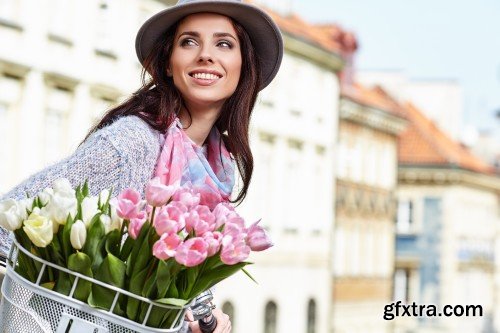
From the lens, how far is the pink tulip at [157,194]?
2.29 meters

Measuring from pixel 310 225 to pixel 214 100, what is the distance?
124ft

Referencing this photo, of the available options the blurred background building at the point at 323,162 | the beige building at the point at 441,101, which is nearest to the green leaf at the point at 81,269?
the blurred background building at the point at 323,162

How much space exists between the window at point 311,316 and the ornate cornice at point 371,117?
232 inches

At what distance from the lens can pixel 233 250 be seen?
2.29 m

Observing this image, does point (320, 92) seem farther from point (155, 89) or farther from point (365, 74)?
point (155, 89)

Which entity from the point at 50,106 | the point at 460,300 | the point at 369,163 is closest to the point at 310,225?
the point at 369,163

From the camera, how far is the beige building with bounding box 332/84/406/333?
45062mm

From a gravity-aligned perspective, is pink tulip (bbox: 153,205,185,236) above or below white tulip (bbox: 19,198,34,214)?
below

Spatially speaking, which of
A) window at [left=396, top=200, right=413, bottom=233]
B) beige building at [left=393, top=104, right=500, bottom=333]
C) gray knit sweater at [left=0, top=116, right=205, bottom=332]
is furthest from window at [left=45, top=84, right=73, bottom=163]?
window at [left=396, top=200, right=413, bottom=233]

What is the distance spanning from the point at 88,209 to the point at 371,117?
45.5 metres

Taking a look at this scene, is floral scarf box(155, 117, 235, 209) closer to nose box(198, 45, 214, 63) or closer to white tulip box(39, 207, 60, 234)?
nose box(198, 45, 214, 63)

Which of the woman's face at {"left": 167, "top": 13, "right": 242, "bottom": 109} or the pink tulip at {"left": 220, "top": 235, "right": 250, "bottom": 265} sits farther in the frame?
the woman's face at {"left": 167, "top": 13, "right": 242, "bottom": 109}

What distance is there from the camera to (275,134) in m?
37.8

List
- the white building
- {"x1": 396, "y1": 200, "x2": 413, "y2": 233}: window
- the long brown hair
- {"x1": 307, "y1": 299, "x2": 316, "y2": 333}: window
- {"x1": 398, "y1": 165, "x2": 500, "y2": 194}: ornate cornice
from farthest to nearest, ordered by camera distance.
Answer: {"x1": 396, "y1": 200, "x2": 413, "y2": 233}: window < {"x1": 398, "y1": 165, "x2": 500, "y2": 194}: ornate cornice < {"x1": 307, "y1": 299, "x2": 316, "y2": 333}: window < the white building < the long brown hair
